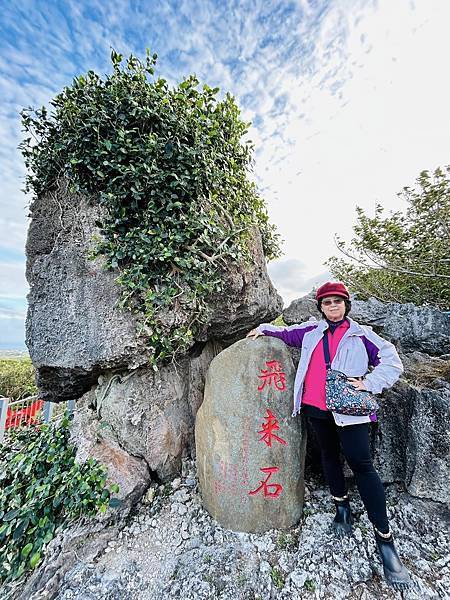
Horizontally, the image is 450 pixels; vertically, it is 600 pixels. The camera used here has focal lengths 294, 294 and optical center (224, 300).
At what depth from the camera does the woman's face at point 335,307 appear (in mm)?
2952

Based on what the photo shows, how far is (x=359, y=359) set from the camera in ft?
9.19

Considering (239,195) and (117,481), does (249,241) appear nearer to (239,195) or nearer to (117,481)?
(239,195)

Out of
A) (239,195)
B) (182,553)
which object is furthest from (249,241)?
(182,553)

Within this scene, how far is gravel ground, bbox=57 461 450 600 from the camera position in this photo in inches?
97.2

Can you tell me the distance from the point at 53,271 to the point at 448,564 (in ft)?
16.3

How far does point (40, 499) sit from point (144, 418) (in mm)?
1265

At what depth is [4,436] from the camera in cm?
582

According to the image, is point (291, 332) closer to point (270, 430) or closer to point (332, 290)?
point (332, 290)

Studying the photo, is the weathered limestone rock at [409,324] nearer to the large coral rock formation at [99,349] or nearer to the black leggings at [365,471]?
the large coral rock formation at [99,349]

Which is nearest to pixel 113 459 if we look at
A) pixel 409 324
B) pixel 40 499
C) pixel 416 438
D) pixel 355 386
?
pixel 40 499

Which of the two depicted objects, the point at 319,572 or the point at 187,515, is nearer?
the point at 319,572

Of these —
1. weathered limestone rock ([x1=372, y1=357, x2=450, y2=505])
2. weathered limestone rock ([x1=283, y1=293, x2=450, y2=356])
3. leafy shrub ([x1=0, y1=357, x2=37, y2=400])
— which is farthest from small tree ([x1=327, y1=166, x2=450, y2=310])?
leafy shrub ([x1=0, y1=357, x2=37, y2=400])

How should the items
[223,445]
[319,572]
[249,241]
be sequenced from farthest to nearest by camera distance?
[249,241], [223,445], [319,572]

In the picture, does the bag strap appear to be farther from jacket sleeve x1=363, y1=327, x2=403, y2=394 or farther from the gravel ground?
the gravel ground
